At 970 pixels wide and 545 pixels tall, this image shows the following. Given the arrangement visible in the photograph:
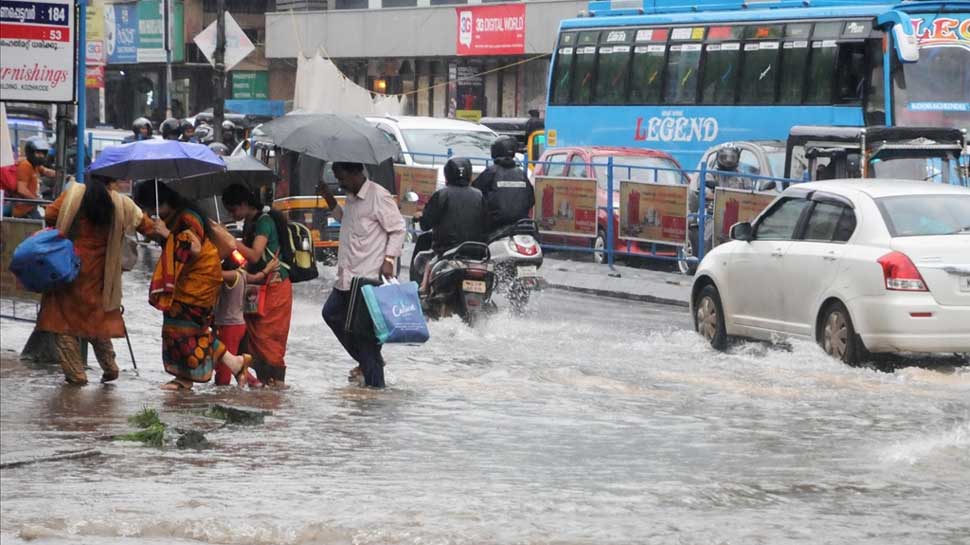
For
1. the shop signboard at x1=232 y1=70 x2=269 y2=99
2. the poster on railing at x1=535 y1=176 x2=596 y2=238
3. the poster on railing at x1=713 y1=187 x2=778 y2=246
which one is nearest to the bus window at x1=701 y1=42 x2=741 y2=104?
the poster on railing at x1=535 y1=176 x2=596 y2=238

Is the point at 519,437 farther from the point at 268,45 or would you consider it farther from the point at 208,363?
the point at 268,45

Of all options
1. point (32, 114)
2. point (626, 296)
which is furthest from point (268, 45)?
point (626, 296)

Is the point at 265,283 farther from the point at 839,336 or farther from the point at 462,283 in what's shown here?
the point at 839,336

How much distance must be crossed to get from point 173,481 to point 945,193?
25.9ft

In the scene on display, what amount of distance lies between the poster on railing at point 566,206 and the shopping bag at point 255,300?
41.8 feet

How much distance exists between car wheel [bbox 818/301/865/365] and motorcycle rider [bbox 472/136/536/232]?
383 cm

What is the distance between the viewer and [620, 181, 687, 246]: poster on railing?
22656 mm

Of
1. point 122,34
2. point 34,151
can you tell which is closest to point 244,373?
point 34,151

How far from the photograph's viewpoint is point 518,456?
9500 millimetres

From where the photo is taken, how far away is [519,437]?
1021 cm

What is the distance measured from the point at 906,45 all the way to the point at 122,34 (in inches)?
1939

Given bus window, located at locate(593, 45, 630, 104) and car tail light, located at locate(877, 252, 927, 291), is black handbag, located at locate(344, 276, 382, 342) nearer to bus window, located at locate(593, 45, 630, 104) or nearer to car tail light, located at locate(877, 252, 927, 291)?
car tail light, located at locate(877, 252, 927, 291)

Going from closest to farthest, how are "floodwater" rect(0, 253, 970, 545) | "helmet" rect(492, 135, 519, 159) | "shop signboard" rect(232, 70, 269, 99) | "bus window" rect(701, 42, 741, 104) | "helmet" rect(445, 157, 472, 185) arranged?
1. "floodwater" rect(0, 253, 970, 545)
2. "helmet" rect(445, 157, 472, 185)
3. "helmet" rect(492, 135, 519, 159)
4. "bus window" rect(701, 42, 741, 104)
5. "shop signboard" rect(232, 70, 269, 99)

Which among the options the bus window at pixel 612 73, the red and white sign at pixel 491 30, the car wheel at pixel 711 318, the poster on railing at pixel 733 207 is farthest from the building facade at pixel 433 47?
the car wheel at pixel 711 318
